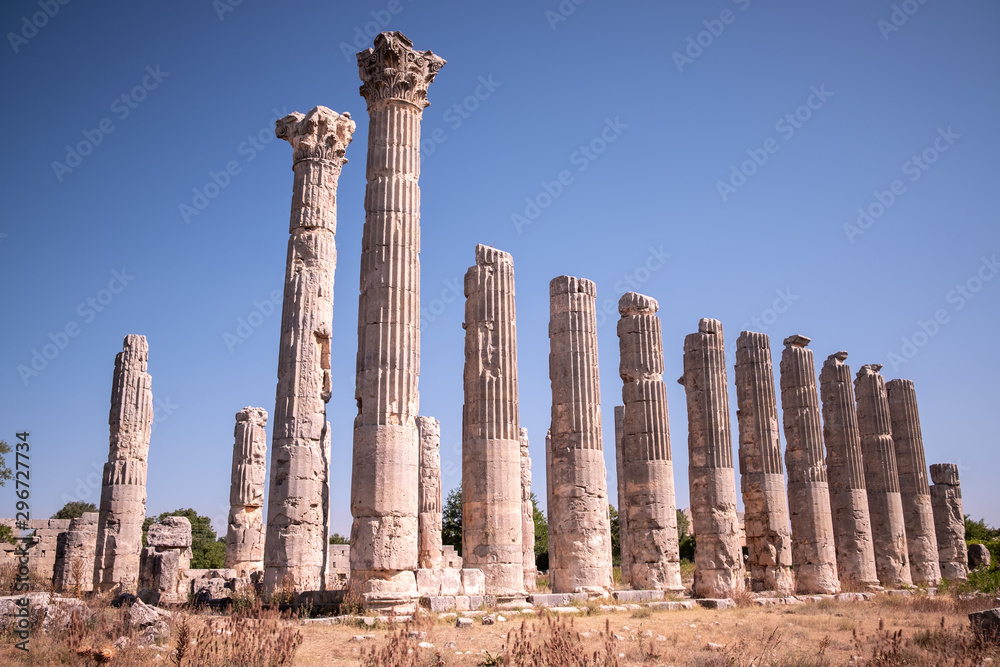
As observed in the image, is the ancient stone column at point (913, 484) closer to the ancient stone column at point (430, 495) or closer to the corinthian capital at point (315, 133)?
the ancient stone column at point (430, 495)

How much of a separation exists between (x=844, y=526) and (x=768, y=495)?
435 centimetres

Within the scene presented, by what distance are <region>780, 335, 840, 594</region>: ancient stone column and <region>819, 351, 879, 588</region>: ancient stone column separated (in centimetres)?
A: 71

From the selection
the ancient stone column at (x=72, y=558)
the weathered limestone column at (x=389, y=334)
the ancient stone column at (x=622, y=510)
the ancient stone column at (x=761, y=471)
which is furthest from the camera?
the ancient stone column at (x=72, y=558)

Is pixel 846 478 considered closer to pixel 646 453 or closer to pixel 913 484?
pixel 913 484

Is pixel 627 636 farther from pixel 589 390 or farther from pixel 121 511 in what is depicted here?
pixel 121 511

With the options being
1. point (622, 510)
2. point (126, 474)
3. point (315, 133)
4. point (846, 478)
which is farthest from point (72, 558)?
point (846, 478)

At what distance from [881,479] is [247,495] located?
856 inches

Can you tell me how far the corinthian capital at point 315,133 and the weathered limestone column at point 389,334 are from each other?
369 centimetres

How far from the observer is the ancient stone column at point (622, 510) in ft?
73.0

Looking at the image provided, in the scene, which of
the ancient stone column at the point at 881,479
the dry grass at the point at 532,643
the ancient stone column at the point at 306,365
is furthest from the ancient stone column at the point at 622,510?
the ancient stone column at the point at 881,479

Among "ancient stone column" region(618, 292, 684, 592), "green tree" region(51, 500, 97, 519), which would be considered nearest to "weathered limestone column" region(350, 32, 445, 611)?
"ancient stone column" region(618, 292, 684, 592)

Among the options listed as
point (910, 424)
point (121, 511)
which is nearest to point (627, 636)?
point (121, 511)

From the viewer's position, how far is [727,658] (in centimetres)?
1085

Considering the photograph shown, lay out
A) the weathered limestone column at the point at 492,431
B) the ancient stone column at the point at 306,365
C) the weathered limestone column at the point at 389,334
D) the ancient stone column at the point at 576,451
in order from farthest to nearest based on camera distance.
Result: 1. the ancient stone column at the point at 576,451
2. the ancient stone column at the point at 306,365
3. the weathered limestone column at the point at 492,431
4. the weathered limestone column at the point at 389,334
